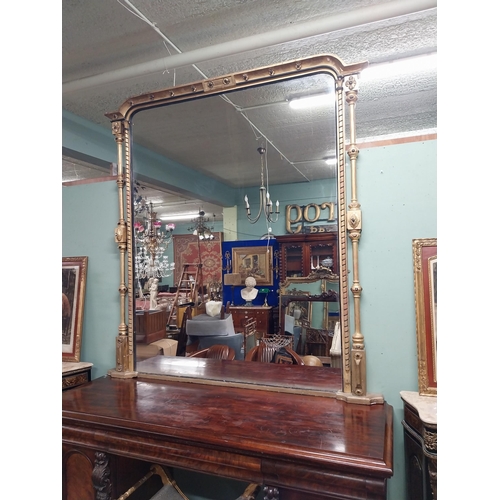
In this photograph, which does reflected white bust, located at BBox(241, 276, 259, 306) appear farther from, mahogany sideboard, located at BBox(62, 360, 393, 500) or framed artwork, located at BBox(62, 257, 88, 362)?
framed artwork, located at BBox(62, 257, 88, 362)

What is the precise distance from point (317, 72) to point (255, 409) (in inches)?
49.7

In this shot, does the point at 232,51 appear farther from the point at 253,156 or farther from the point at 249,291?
the point at 249,291

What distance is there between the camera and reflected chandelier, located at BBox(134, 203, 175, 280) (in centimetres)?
159

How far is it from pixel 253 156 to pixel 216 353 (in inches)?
38.6

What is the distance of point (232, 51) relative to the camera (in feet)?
5.21

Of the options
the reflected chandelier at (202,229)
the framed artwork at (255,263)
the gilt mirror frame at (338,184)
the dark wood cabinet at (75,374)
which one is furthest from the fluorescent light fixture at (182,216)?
the dark wood cabinet at (75,374)

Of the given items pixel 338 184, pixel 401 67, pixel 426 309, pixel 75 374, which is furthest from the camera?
pixel 401 67

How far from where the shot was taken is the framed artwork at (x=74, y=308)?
162 centimetres

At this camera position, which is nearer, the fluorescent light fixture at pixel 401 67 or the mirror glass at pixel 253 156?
the mirror glass at pixel 253 156

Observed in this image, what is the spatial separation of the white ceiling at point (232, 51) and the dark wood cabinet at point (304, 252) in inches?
10.4

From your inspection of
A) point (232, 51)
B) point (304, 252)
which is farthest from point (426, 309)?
point (232, 51)

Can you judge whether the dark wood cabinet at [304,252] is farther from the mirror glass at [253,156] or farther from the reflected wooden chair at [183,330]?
the reflected wooden chair at [183,330]

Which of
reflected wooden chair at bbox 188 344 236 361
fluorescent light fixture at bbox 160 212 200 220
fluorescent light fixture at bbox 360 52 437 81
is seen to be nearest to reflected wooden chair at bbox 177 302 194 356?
reflected wooden chair at bbox 188 344 236 361
